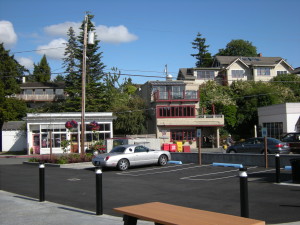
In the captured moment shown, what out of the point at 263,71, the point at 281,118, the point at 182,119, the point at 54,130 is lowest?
the point at 54,130

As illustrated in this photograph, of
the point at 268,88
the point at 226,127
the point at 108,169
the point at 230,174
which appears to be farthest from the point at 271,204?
the point at 268,88

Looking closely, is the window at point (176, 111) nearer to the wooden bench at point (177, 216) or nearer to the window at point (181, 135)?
the window at point (181, 135)

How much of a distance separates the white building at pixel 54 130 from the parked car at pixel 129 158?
20.2 m

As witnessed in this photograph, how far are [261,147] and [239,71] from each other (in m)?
44.8

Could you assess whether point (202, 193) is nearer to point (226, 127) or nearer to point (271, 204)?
point (271, 204)

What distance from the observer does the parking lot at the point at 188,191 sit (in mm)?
9297

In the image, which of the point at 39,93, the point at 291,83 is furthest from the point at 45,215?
the point at 39,93

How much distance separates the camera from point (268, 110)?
4612cm

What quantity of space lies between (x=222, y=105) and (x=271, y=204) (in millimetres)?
45098

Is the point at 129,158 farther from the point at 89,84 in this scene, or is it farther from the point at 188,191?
the point at 89,84

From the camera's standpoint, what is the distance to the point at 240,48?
94125 millimetres

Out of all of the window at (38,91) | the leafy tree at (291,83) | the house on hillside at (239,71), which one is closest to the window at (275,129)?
the leafy tree at (291,83)

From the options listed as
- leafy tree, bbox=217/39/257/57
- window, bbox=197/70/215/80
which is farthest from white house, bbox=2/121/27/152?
leafy tree, bbox=217/39/257/57

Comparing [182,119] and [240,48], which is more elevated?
[240,48]
